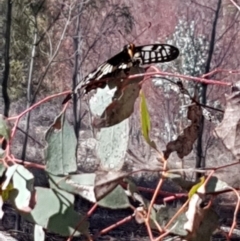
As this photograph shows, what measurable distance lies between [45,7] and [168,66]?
2.39 ft

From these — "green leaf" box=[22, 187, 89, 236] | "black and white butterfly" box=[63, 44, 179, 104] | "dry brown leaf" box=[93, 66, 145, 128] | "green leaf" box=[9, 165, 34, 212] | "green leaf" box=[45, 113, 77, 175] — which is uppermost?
"black and white butterfly" box=[63, 44, 179, 104]

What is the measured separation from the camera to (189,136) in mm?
358

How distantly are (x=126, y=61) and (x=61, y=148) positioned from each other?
0.21 feet

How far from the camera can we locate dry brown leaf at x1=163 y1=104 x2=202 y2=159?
0.35m

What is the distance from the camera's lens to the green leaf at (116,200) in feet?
1.00

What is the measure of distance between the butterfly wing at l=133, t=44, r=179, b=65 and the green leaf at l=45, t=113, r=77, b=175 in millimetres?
60

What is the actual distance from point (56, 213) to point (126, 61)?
0.10 m

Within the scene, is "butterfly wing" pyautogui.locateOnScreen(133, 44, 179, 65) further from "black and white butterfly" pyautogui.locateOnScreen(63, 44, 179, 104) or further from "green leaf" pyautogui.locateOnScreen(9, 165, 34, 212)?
"green leaf" pyautogui.locateOnScreen(9, 165, 34, 212)

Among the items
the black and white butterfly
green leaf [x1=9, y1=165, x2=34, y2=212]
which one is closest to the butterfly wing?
the black and white butterfly

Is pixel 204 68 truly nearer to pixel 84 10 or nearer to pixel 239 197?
pixel 84 10

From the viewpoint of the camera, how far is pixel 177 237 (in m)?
0.32

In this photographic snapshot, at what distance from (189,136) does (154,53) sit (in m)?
0.05

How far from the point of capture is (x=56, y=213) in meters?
0.31

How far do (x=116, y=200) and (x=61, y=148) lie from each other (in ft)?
0.14
